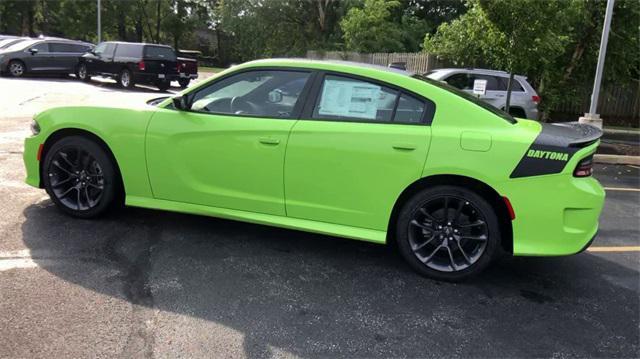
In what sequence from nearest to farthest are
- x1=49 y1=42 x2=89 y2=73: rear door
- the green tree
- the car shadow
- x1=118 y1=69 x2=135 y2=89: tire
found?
the car shadow → x1=118 y1=69 x2=135 y2=89: tire → x1=49 y1=42 x2=89 y2=73: rear door → the green tree

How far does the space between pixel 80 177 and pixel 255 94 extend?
1767 mm

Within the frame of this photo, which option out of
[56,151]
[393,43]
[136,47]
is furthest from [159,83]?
[56,151]

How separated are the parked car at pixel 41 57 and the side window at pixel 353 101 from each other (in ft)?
65.7

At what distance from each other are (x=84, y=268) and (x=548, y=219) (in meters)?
3.29

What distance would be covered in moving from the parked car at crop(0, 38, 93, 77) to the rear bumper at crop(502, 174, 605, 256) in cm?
2125

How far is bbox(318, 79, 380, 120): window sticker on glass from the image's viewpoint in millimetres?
3941

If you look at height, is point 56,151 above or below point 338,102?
below

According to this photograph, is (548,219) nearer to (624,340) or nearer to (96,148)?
(624,340)

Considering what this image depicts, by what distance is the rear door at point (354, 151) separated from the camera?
148 inches

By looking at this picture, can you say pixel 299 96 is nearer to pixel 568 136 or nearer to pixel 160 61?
pixel 568 136

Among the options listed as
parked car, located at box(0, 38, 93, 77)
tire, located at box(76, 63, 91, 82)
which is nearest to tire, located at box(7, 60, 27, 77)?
parked car, located at box(0, 38, 93, 77)

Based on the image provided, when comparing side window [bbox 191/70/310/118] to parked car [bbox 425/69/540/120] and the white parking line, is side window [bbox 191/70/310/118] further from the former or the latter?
parked car [bbox 425/69/540/120]

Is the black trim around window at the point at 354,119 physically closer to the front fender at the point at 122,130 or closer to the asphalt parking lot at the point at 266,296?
the asphalt parking lot at the point at 266,296

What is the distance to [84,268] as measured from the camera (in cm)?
368
